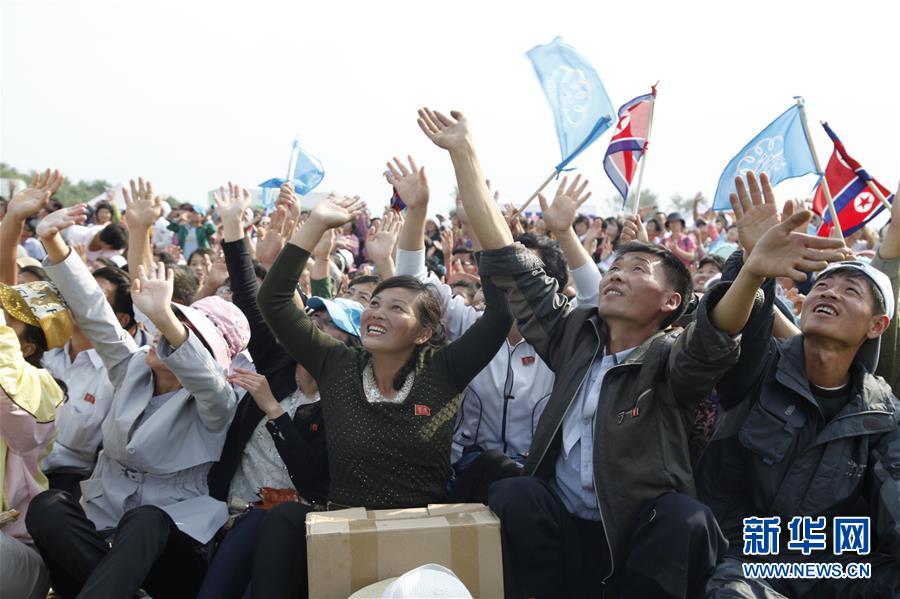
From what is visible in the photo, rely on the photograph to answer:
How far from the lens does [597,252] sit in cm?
1217

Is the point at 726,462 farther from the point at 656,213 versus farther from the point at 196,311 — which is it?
the point at 656,213

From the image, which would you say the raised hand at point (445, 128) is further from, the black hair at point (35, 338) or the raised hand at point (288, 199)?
the black hair at point (35, 338)

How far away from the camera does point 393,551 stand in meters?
2.77

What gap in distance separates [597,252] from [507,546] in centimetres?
957

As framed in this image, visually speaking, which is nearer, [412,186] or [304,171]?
[412,186]

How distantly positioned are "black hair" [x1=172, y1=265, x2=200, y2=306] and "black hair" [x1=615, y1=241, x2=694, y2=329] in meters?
2.69

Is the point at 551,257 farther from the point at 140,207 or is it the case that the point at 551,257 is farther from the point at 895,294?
the point at 140,207

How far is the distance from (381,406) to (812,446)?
1.62 metres

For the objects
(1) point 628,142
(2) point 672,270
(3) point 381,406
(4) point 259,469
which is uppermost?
(1) point 628,142

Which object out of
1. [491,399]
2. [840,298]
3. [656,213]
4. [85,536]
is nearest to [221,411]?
[85,536]

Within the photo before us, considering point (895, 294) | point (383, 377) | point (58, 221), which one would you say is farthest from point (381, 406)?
point (895, 294)

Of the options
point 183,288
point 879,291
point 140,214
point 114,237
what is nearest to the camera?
point 879,291

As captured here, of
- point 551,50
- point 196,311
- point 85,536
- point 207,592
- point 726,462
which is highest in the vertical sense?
point 551,50

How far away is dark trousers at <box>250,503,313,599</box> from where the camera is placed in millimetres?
3004
